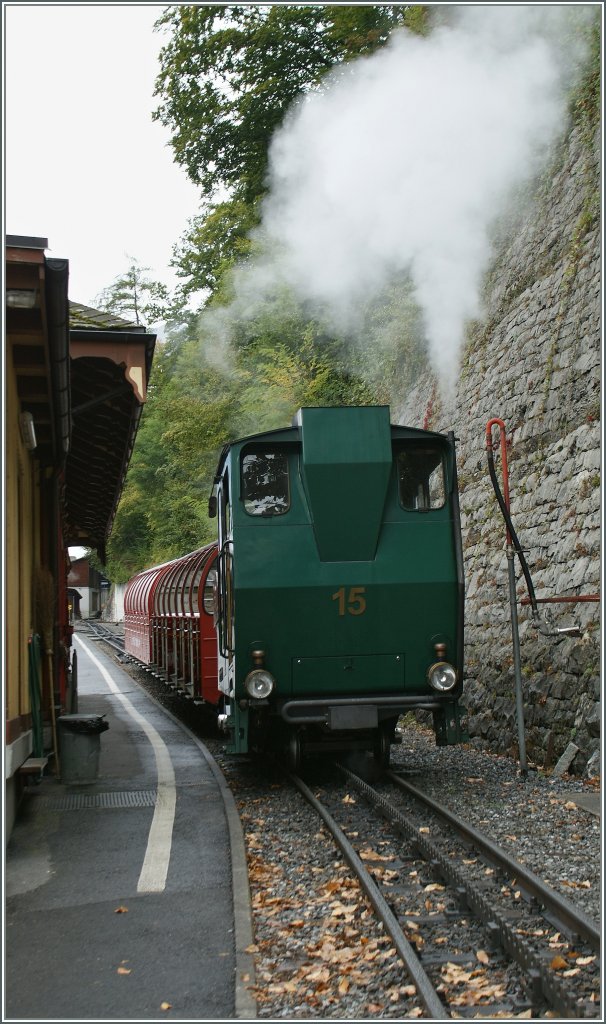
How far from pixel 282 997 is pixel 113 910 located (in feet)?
5.15

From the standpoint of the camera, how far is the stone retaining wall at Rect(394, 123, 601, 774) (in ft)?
30.8

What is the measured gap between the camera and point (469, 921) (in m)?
5.07

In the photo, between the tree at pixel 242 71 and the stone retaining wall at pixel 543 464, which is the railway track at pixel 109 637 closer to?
the tree at pixel 242 71

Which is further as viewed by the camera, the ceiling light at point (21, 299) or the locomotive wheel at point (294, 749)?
the locomotive wheel at point (294, 749)

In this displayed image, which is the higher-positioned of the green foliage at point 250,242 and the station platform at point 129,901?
the green foliage at point 250,242

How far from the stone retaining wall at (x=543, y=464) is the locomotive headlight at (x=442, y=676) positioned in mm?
1326

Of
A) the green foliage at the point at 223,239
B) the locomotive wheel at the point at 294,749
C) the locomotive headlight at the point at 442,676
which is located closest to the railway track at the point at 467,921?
the locomotive headlight at the point at 442,676

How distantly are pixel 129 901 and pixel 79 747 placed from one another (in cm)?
351

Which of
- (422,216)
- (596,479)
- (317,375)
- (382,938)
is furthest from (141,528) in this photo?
(382,938)

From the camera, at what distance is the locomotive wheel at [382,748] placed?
8962 millimetres

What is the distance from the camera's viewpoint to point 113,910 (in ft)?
18.1

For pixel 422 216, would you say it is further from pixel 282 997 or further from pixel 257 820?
pixel 282 997

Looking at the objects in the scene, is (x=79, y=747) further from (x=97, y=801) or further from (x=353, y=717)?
(x=353, y=717)

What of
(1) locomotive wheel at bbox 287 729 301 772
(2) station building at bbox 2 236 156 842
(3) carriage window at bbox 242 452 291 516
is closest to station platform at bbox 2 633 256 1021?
(2) station building at bbox 2 236 156 842
